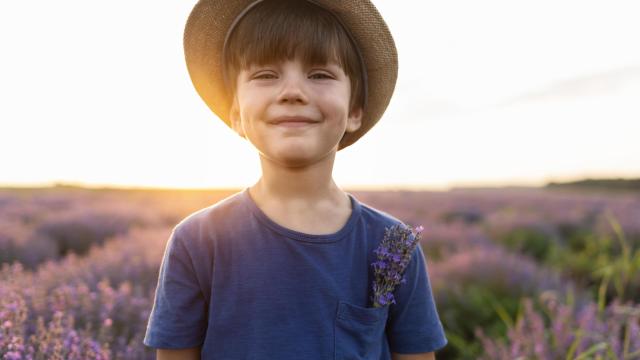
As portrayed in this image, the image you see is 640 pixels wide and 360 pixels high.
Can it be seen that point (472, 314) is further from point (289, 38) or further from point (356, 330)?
point (289, 38)

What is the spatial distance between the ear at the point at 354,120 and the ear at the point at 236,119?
392mm

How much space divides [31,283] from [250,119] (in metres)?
2.30

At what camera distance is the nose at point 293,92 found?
161 centimetres

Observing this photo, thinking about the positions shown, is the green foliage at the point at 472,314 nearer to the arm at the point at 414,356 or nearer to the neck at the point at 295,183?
the arm at the point at 414,356

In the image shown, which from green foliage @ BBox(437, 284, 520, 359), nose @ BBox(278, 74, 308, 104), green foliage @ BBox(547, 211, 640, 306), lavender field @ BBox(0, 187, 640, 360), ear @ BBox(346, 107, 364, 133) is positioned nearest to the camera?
nose @ BBox(278, 74, 308, 104)

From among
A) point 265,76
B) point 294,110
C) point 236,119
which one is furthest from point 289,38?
point 236,119

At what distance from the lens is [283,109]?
1617mm

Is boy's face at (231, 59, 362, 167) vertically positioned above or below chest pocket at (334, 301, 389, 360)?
above

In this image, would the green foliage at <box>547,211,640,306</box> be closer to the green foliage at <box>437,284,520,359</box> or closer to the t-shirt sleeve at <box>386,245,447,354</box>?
the green foliage at <box>437,284,520,359</box>

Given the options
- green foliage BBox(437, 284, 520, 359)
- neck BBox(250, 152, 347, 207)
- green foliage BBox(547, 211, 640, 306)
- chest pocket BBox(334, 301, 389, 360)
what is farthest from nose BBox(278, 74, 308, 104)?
green foliage BBox(547, 211, 640, 306)

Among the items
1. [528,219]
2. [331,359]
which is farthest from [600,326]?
[528,219]

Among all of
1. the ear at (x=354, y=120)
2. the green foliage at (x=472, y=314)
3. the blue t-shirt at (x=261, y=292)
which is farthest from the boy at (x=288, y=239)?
the green foliage at (x=472, y=314)

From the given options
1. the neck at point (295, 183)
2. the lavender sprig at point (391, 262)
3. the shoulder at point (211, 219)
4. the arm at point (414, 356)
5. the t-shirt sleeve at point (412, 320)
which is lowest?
the arm at point (414, 356)

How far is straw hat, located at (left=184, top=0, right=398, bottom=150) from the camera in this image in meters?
1.86
